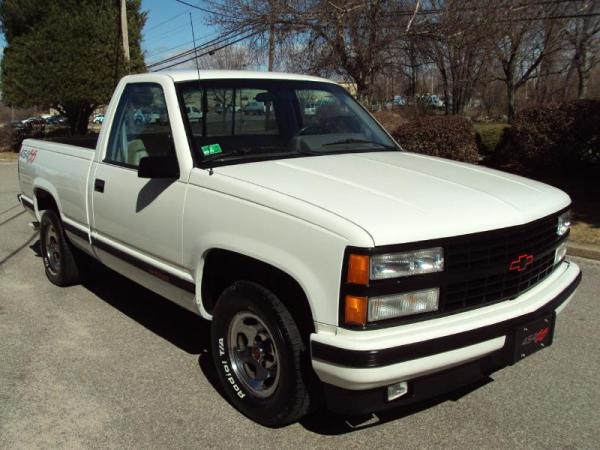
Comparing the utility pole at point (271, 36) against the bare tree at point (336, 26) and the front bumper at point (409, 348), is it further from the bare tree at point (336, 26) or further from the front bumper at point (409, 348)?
the front bumper at point (409, 348)

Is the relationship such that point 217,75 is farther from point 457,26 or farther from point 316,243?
point 457,26

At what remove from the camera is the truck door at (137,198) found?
348 centimetres

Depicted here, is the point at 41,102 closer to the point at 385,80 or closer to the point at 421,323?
the point at 385,80

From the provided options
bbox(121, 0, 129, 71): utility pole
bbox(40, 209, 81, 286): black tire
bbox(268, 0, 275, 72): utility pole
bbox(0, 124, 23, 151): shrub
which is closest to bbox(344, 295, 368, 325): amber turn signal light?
bbox(40, 209, 81, 286): black tire

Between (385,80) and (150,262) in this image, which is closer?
(150,262)

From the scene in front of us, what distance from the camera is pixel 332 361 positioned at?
8.21 ft

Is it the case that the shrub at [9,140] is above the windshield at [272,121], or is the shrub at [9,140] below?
below

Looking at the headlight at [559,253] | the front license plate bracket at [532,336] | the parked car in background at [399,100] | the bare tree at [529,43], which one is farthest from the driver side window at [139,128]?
the parked car in background at [399,100]

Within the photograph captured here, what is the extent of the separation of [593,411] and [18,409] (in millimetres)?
3291

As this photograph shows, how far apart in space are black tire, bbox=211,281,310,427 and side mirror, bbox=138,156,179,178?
0.78 m

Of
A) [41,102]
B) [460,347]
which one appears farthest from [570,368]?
[41,102]

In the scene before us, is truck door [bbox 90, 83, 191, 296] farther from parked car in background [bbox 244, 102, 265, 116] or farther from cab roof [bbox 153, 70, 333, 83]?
parked car in background [bbox 244, 102, 265, 116]

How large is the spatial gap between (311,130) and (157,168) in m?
1.16

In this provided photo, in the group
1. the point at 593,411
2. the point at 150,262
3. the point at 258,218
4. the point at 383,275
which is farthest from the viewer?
the point at 150,262
